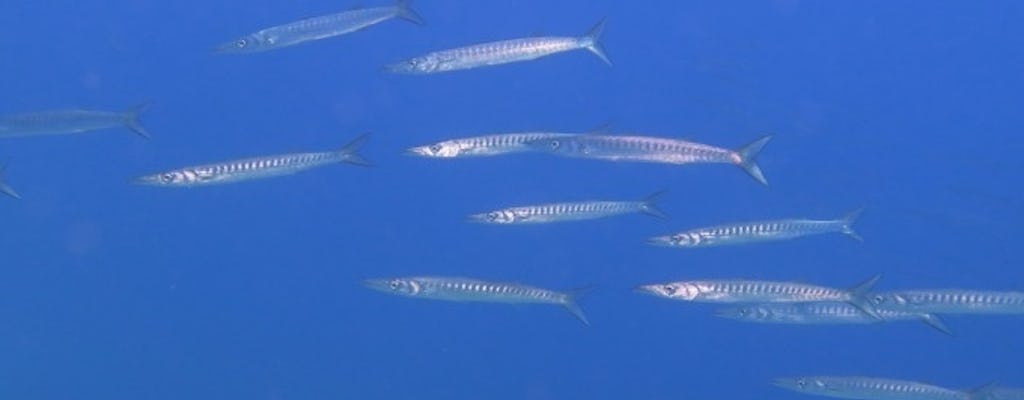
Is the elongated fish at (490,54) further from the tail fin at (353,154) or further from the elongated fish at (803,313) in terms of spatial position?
the elongated fish at (803,313)

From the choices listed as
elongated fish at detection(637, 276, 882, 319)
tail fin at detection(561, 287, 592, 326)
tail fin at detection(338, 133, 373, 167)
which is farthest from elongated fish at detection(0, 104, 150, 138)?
elongated fish at detection(637, 276, 882, 319)

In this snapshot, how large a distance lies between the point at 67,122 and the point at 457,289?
3.41 metres

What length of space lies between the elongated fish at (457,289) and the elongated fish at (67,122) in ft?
7.65

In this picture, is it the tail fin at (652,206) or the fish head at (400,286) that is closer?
the fish head at (400,286)

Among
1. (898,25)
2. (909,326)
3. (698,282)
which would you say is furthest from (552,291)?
(909,326)

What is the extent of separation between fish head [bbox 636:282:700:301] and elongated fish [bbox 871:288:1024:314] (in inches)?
47.9

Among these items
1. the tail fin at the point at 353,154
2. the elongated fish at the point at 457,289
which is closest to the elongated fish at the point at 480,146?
the tail fin at the point at 353,154

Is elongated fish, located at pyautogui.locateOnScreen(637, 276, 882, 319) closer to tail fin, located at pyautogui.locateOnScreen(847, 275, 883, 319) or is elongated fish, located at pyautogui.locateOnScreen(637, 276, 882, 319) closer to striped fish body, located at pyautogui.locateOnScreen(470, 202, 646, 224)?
tail fin, located at pyautogui.locateOnScreen(847, 275, 883, 319)

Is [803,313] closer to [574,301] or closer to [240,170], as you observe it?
[574,301]

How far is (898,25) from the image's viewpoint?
16438 millimetres

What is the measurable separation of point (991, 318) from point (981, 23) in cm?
473

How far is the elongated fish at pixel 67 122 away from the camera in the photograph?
9055 mm

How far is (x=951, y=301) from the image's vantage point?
Answer: 7824 mm

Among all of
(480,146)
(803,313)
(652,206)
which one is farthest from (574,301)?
(803,313)
